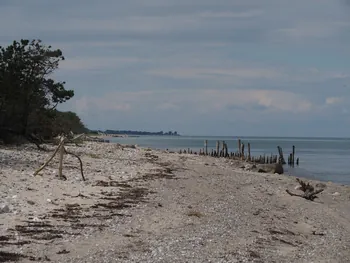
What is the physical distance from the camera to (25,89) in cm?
3759

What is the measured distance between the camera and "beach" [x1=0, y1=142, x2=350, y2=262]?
10852mm

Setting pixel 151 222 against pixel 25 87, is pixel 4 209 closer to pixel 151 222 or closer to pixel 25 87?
pixel 151 222

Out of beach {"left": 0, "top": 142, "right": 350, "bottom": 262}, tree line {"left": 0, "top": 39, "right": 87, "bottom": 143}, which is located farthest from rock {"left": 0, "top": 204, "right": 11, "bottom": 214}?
tree line {"left": 0, "top": 39, "right": 87, "bottom": 143}

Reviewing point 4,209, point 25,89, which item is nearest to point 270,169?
point 25,89

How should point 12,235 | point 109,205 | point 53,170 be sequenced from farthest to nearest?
point 53,170 → point 109,205 → point 12,235

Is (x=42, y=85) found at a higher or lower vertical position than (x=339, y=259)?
higher

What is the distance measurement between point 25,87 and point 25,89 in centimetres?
14

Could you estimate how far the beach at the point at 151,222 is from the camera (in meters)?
10.9

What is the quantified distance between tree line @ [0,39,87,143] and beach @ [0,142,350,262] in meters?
13.9

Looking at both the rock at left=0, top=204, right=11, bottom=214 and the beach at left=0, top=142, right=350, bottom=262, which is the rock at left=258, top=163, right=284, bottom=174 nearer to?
the beach at left=0, top=142, right=350, bottom=262

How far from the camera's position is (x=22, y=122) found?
38.3m

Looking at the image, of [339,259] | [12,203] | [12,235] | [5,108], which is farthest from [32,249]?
[5,108]

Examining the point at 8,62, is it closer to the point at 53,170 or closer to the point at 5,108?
the point at 5,108

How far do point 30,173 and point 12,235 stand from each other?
30.8 feet
